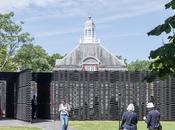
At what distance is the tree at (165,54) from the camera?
428 cm

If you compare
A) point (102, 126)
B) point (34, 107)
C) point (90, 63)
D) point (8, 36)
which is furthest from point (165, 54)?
point (90, 63)

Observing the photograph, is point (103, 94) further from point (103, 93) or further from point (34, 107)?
point (34, 107)

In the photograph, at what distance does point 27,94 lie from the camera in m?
36.7

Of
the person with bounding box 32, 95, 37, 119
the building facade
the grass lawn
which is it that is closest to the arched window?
the building facade

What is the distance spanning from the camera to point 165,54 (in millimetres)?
4289

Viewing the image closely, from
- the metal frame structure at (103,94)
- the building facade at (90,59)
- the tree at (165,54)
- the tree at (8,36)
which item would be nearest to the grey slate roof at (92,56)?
the building facade at (90,59)

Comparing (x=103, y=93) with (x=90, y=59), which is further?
(x=90, y=59)

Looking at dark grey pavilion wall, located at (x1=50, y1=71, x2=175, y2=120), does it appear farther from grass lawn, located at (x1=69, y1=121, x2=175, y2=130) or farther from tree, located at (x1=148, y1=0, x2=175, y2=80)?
tree, located at (x1=148, y1=0, x2=175, y2=80)

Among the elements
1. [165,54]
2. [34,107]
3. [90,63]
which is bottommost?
[34,107]

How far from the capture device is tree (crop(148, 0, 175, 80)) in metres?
4.28

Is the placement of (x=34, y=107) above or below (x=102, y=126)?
above

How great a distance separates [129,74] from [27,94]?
7746 mm

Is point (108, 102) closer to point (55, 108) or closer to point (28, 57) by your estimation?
point (55, 108)

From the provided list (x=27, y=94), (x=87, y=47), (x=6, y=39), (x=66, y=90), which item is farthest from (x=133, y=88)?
(x=87, y=47)
